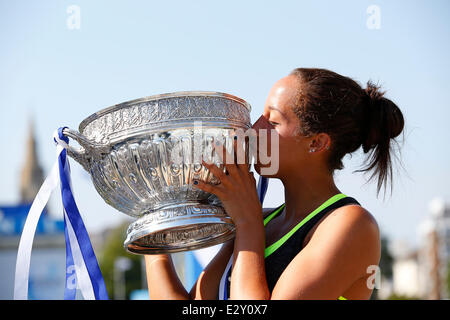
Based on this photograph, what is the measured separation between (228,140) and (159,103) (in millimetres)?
225

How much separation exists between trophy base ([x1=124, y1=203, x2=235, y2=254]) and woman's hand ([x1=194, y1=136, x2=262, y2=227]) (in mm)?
53

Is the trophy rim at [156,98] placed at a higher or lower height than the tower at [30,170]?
higher

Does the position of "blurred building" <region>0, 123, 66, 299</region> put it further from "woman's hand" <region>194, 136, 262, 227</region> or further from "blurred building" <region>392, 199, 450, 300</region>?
"woman's hand" <region>194, 136, 262, 227</region>

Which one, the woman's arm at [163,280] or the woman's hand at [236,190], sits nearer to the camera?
the woman's hand at [236,190]

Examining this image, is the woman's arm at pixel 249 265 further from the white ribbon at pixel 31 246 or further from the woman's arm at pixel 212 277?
the white ribbon at pixel 31 246

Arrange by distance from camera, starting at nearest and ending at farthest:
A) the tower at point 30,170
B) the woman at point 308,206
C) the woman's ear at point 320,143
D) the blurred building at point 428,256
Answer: the woman at point 308,206 → the woman's ear at point 320,143 → the blurred building at point 428,256 → the tower at point 30,170

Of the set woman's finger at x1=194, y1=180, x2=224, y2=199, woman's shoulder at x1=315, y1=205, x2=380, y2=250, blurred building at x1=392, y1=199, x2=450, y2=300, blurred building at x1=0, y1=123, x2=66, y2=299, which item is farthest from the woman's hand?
blurred building at x1=392, y1=199, x2=450, y2=300

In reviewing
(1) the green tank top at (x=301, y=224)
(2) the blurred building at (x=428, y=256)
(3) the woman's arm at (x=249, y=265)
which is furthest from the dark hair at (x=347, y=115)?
(2) the blurred building at (x=428, y=256)

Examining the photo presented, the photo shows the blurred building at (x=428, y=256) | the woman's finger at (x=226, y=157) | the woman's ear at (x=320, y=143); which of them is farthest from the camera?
the blurred building at (x=428, y=256)

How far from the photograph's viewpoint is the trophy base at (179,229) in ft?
5.57

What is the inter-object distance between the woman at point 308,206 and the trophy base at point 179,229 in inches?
2.6

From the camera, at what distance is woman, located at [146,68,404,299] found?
1.57m

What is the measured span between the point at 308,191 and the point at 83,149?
71cm

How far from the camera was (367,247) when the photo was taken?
5.28 feet
